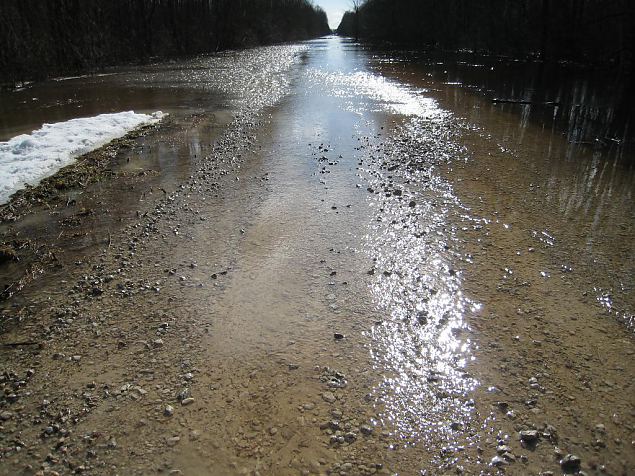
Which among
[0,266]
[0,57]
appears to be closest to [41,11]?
[0,57]

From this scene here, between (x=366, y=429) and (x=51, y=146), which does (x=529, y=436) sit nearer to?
(x=366, y=429)

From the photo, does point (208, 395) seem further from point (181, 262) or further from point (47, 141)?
point (47, 141)

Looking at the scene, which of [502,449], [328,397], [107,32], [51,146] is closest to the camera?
[502,449]

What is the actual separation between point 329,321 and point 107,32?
114 feet

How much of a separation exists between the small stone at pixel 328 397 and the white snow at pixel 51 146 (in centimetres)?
611

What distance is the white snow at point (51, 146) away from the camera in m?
7.26

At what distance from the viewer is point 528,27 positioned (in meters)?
28.5

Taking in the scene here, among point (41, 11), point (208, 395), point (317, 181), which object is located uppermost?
point (41, 11)

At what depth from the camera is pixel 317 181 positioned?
718cm

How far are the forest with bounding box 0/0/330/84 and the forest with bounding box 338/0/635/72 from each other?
22803 millimetres

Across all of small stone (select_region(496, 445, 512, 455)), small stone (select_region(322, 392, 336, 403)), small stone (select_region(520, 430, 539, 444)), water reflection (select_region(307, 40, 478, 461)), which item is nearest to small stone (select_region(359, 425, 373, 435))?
water reflection (select_region(307, 40, 478, 461))

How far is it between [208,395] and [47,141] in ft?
27.3

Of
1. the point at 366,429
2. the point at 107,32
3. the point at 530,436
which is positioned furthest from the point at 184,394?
the point at 107,32

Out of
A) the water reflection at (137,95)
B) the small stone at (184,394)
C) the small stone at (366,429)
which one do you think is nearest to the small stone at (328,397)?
the small stone at (366,429)
